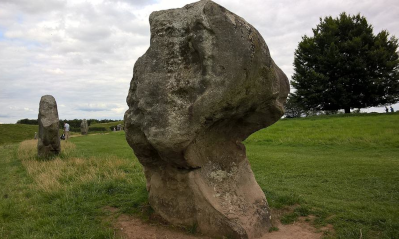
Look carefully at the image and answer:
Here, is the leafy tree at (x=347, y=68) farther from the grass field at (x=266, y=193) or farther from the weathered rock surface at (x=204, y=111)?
the weathered rock surface at (x=204, y=111)

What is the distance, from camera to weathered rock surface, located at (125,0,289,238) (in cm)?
496

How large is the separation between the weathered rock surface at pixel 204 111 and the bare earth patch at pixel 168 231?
224 mm

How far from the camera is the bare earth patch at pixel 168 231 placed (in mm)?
5488

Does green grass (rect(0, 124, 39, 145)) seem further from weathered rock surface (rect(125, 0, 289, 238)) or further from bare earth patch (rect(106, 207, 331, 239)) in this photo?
weathered rock surface (rect(125, 0, 289, 238))

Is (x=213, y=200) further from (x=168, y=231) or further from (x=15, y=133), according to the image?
(x=15, y=133)

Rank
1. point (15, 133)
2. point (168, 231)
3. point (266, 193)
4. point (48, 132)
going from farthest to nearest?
point (15, 133) < point (48, 132) < point (266, 193) < point (168, 231)

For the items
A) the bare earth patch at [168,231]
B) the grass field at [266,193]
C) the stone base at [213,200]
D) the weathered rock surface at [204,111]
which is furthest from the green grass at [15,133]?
the weathered rock surface at [204,111]

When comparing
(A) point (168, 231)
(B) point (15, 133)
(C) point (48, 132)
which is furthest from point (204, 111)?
(B) point (15, 133)

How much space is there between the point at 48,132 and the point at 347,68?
2943 cm

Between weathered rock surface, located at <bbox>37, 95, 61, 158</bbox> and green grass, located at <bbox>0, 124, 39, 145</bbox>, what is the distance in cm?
2460

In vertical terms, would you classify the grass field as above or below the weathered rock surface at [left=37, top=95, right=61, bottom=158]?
below

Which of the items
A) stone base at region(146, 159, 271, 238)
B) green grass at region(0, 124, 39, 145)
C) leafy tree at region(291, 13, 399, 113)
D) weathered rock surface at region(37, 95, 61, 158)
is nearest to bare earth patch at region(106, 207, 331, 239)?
stone base at region(146, 159, 271, 238)

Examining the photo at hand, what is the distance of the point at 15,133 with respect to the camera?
41156 millimetres

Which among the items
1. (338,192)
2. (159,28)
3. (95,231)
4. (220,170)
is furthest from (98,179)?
(338,192)
